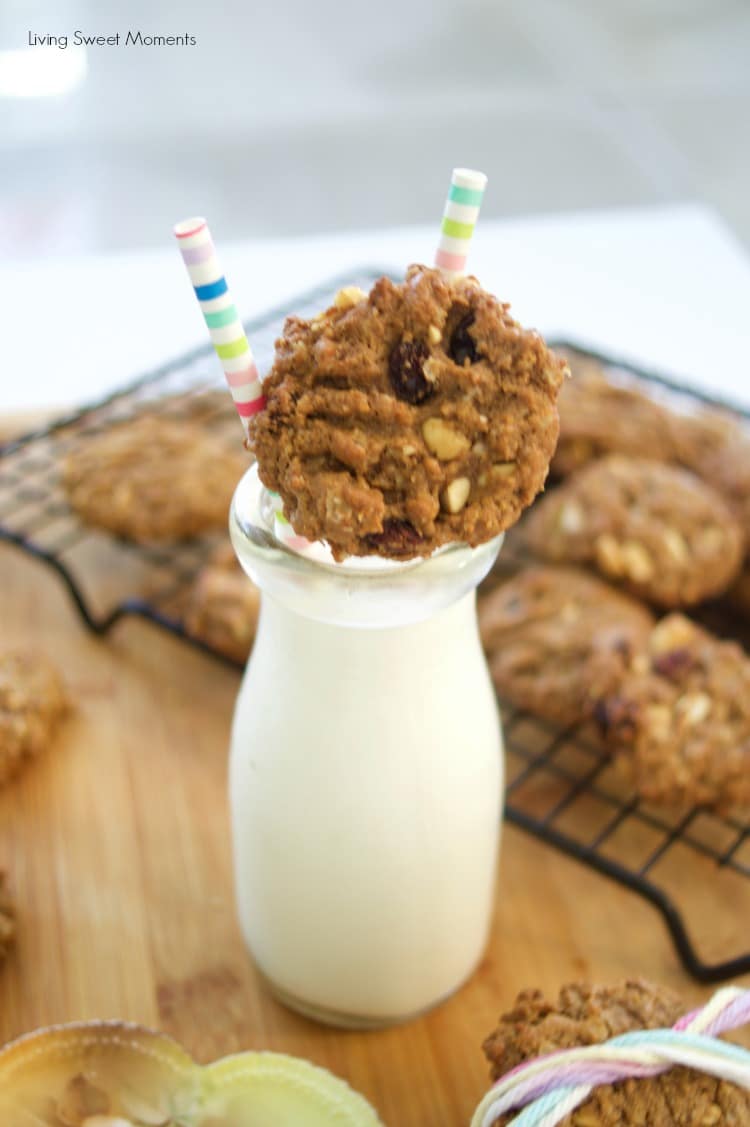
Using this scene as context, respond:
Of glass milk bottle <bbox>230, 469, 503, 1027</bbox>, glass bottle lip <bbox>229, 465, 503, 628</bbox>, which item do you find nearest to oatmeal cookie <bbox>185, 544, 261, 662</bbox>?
glass milk bottle <bbox>230, 469, 503, 1027</bbox>

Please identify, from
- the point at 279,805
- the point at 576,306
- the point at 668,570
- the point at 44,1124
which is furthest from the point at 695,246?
the point at 44,1124

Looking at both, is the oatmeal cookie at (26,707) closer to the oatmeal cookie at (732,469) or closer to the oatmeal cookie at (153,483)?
the oatmeal cookie at (153,483)

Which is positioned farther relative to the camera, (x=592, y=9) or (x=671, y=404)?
(x=592, y=9)

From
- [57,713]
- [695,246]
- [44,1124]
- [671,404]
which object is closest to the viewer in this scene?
[44,1124]

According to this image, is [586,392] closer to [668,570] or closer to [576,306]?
[668,570]

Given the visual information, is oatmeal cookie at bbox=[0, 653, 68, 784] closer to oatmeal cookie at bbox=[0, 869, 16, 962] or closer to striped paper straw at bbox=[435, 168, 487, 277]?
oatmeal cookie at bbox=[0, 869, 16, 962]

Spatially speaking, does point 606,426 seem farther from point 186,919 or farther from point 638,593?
point 186,919

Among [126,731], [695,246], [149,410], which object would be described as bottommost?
[695,246]

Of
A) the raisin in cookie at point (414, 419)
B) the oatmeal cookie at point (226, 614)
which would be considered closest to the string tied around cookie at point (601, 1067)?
the raisin in cookie at point (414, 419)

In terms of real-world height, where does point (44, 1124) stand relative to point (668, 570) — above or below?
above
